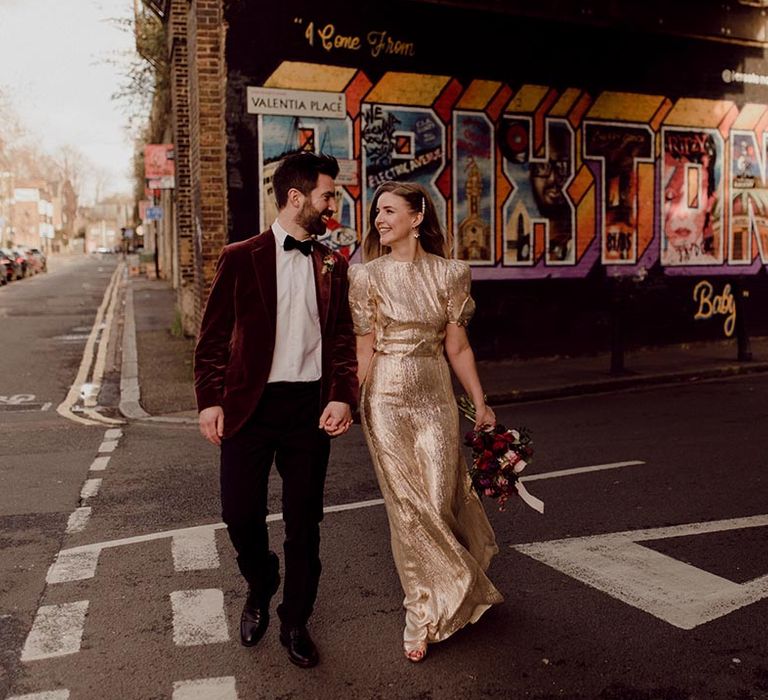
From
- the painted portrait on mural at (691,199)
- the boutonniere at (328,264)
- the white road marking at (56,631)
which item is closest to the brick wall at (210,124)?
the painted portrait on mural at (691,199)

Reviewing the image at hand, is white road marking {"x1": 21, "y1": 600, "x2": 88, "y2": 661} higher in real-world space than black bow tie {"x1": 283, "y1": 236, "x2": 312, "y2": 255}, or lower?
lower

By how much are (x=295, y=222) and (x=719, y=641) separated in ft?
8.18

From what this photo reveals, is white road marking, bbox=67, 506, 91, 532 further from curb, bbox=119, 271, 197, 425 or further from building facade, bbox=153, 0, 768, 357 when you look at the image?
building facade, bbox=153, 0, 768, 357

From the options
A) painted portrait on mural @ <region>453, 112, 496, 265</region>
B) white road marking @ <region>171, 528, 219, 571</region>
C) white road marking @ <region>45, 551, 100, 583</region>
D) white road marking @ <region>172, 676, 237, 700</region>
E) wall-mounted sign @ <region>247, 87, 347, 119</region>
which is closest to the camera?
white road marking @ <region>172, 676, 237, 700</region>

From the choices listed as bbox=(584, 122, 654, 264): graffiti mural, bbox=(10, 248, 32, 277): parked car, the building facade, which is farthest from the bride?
bbox=(10, 248, 32, 277): parked car

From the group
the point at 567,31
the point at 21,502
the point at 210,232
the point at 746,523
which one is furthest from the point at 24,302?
the point at 746,523

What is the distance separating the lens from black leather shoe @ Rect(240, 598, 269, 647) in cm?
403

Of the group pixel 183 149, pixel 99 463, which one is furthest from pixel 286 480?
pixel 183 149

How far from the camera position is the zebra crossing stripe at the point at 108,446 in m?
8.49

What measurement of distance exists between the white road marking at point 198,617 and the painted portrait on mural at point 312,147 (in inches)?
303

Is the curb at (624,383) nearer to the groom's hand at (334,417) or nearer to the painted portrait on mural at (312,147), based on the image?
the painted portrait on mural at (312,147)

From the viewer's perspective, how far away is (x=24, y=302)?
1177 inches

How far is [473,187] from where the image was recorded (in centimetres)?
1348

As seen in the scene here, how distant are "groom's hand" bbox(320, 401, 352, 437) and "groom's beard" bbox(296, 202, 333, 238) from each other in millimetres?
700
